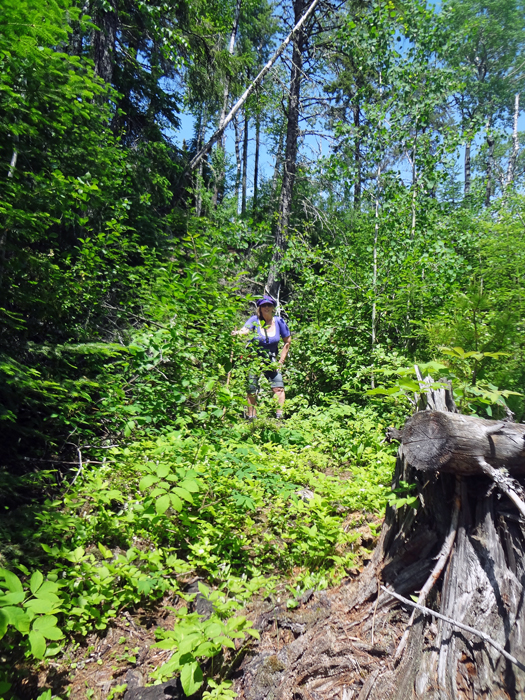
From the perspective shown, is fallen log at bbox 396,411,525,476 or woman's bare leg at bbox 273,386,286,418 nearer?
fallen log at bbox 396,411,525,476

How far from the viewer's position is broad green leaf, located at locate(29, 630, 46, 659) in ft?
4.36

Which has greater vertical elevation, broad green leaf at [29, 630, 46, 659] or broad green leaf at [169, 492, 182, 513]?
broad green leaf at [169, 492, 182, 513]

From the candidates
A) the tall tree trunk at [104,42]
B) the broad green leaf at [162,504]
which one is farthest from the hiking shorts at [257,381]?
the tall tree trunk at [104,42]

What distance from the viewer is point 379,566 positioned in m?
2.21

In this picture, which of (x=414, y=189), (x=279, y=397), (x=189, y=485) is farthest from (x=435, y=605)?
(x=414, y=189)

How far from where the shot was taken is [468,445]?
5.87 feet

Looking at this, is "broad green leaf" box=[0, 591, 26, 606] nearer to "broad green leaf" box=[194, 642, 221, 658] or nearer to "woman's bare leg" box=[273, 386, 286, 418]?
"broad green leaf" box=[194, 642, 221, 658]

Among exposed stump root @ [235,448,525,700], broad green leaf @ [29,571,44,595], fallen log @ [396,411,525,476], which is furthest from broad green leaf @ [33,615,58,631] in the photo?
fallen log @ [396,411,525,476]

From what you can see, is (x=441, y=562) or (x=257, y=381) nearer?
(x=441, y=562)

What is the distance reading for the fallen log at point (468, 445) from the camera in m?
1.79

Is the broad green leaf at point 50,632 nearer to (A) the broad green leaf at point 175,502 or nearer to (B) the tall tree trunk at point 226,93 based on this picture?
(A) the broad green leaf at point 175,502

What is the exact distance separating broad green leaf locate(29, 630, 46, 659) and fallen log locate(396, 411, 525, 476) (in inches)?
68.8

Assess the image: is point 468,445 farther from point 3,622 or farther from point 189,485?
point 3,622

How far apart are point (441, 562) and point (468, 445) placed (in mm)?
590
